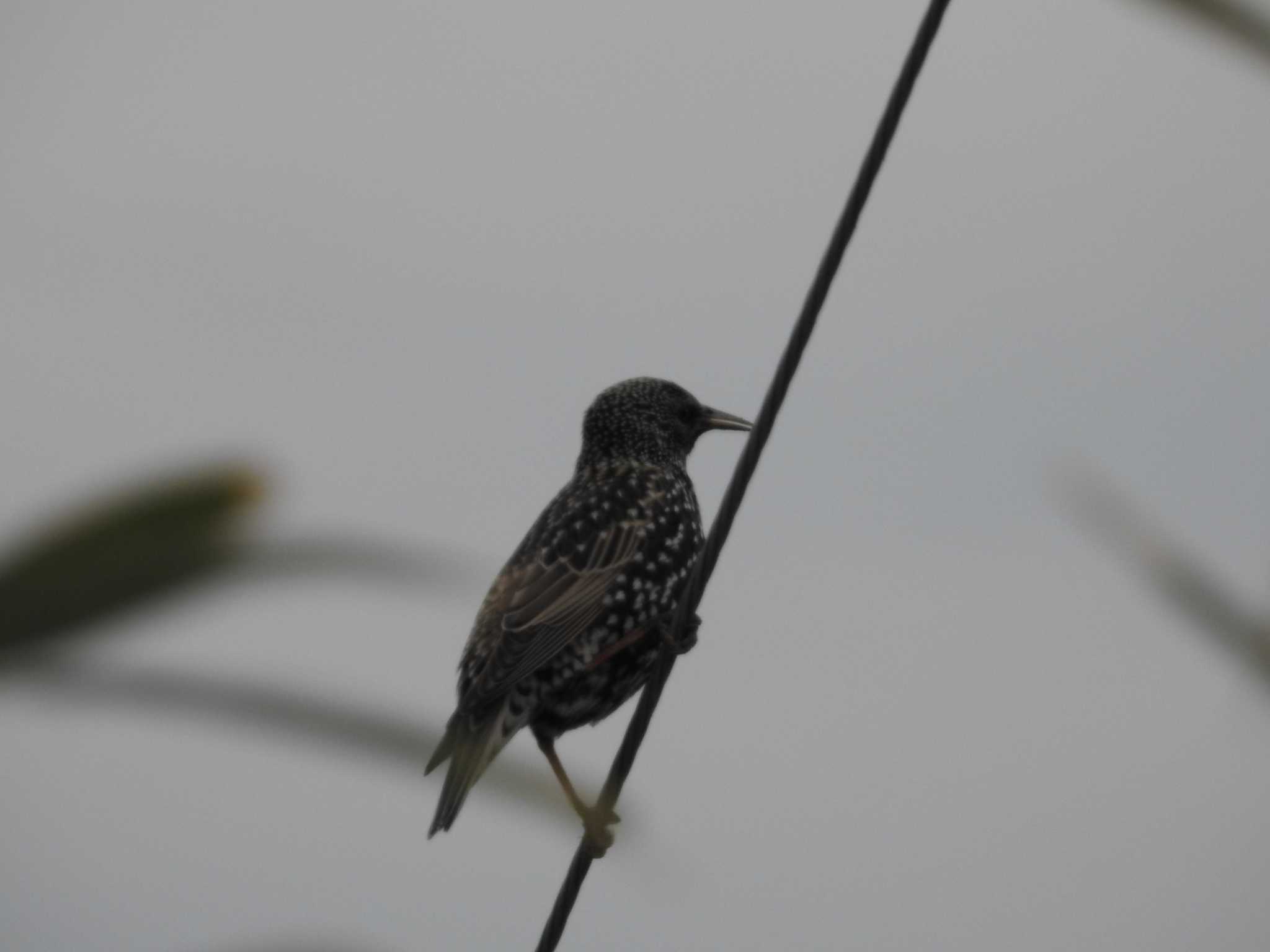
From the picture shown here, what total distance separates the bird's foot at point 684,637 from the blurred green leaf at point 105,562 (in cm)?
351

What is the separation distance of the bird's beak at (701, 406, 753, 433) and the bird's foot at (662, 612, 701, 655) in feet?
6.74

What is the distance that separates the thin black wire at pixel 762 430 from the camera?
271 centimetres

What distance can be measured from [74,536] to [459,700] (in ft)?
15.5

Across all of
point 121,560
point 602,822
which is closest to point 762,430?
point 602,822

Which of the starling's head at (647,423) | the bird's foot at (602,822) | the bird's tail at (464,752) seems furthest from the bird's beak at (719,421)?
the bird's foot at (602,822)

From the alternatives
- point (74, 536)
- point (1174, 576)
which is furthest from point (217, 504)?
point (1174, 576)

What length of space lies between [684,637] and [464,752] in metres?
0.96

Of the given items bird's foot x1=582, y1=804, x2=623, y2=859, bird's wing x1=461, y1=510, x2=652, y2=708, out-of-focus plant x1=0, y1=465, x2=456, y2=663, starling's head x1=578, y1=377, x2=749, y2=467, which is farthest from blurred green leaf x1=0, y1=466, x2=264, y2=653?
starling's head x1=578, y1=377, x2=749, y2=467

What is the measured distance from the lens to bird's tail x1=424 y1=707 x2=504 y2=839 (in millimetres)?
4996

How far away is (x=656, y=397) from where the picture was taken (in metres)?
6.68

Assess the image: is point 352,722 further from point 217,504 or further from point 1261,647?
point 1261,647

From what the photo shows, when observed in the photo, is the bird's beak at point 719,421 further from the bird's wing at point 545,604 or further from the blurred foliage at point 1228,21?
the blurred foliage at point 1228,21

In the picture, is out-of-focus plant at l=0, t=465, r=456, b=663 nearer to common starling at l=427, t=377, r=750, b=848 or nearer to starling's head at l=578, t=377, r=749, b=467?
common starling at l=427, t=377, r=750, b=848

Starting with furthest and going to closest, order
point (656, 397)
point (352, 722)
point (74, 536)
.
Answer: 1. point (656, 397)
2. point (352, 722)
3. point (74, 536)
